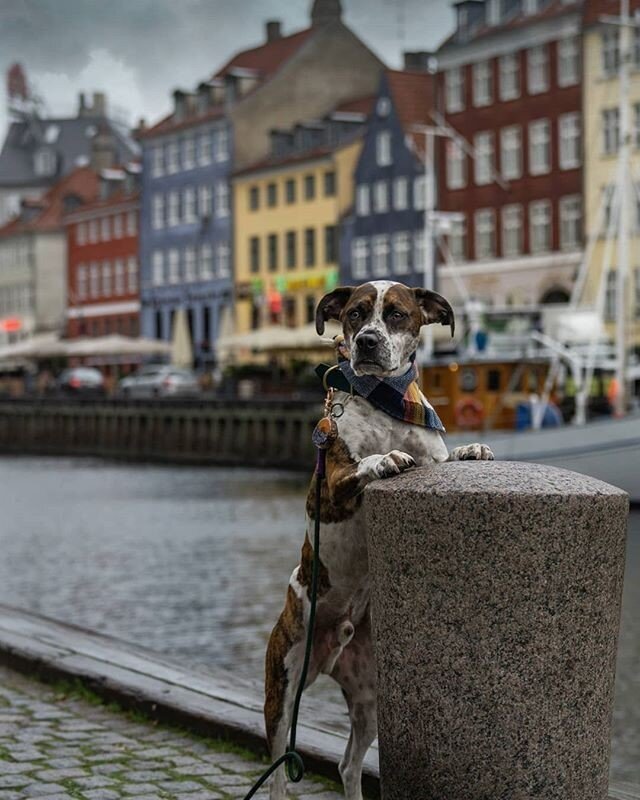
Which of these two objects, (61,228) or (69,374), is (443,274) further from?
(61,228)

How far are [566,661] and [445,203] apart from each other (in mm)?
58676

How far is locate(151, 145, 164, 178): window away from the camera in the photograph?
8712 cm

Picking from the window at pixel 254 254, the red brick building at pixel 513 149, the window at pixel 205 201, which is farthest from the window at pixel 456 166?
the window at pixel 205 201

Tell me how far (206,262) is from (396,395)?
7783 centimetres

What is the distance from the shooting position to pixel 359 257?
2712 inches

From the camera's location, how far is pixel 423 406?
5.05 metres

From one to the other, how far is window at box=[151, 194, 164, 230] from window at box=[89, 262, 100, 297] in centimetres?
626

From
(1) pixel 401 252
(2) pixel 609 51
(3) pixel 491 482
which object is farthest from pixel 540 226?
(3) pixel 491 482

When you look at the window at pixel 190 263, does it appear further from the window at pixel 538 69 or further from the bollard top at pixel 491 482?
the bollard top at pixel 491 482

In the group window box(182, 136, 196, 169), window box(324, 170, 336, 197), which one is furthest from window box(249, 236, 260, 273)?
window box(182, 136, 196, 169)

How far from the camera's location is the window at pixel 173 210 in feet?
279

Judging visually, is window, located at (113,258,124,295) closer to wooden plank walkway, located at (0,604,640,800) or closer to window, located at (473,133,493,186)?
window, located at (473,133,493,186)

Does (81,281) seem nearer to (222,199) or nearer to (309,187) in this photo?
(222,199)

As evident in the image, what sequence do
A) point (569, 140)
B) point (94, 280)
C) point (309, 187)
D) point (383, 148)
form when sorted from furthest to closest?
1. point (94, 280)
2. point (309, 187)
3. point (383, 148)
4. point (569, 140)
